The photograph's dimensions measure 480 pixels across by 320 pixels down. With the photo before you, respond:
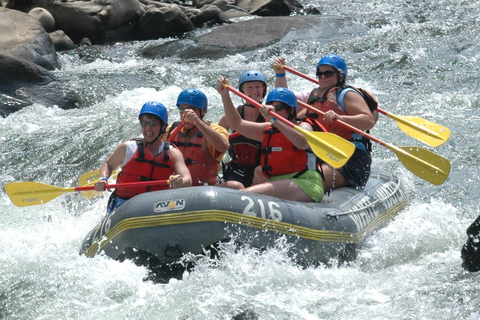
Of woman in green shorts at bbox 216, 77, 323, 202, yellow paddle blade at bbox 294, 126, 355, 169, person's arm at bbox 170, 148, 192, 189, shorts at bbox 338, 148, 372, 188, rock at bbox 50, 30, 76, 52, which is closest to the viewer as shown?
person's arm at bbox 170, 148, 192, 189

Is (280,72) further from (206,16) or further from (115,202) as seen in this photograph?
(206,16)

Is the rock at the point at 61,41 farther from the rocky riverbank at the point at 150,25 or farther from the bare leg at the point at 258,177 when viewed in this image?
the bare leg at the point at 258,177

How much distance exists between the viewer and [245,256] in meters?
Answer: 4.94

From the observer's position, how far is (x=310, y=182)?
18.6 feet

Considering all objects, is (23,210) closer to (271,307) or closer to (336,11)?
(271,307)

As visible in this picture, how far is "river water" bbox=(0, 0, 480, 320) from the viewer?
479 centimetres

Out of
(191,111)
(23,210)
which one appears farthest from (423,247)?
(23,210)

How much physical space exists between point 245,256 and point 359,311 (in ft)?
2.76

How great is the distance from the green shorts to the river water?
607 millimetres

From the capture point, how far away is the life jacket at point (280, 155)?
566 centimetres

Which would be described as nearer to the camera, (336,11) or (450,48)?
(450,48)

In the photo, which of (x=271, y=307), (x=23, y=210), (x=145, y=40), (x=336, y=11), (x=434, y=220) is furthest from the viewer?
(x=336, y=11)

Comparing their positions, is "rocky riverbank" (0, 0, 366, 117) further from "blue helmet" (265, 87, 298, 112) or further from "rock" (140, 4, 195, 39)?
"blue helmet" (265, 87, 298, 112)

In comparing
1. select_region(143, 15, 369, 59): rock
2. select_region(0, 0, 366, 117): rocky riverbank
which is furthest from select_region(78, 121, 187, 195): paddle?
select_region(143, 15, 369, 59): rock
